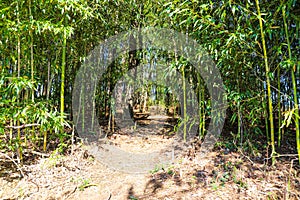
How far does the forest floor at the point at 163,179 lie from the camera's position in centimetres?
204

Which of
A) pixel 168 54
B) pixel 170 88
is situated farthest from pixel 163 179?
pixel 168 54

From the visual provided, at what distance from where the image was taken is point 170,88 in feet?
12.4

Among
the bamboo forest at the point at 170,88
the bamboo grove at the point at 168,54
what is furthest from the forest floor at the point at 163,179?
the bamboo grove at the point at 168,54

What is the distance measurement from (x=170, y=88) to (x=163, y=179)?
1.81 meters

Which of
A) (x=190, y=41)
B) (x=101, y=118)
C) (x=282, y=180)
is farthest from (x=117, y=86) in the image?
(x=282, y=180)

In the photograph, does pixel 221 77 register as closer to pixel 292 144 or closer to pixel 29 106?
pixel 292 144

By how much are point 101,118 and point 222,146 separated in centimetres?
301

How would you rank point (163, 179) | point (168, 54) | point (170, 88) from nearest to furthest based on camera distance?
point (163, 179) < point (168, 54) < point (170, 88)

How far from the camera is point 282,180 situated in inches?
81.8

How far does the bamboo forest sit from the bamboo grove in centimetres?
2

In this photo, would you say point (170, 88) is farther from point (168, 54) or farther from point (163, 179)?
point (163, 179)

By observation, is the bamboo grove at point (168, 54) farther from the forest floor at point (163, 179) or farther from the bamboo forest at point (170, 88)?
the forest floor at point (163, 179)

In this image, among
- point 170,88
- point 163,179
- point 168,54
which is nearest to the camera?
point 163,179

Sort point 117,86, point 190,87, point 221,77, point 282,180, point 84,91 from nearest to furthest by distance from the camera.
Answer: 1. point 282,180
2. point 221,77
3. point 190,87
4. point 84,91
5. point 117,86
